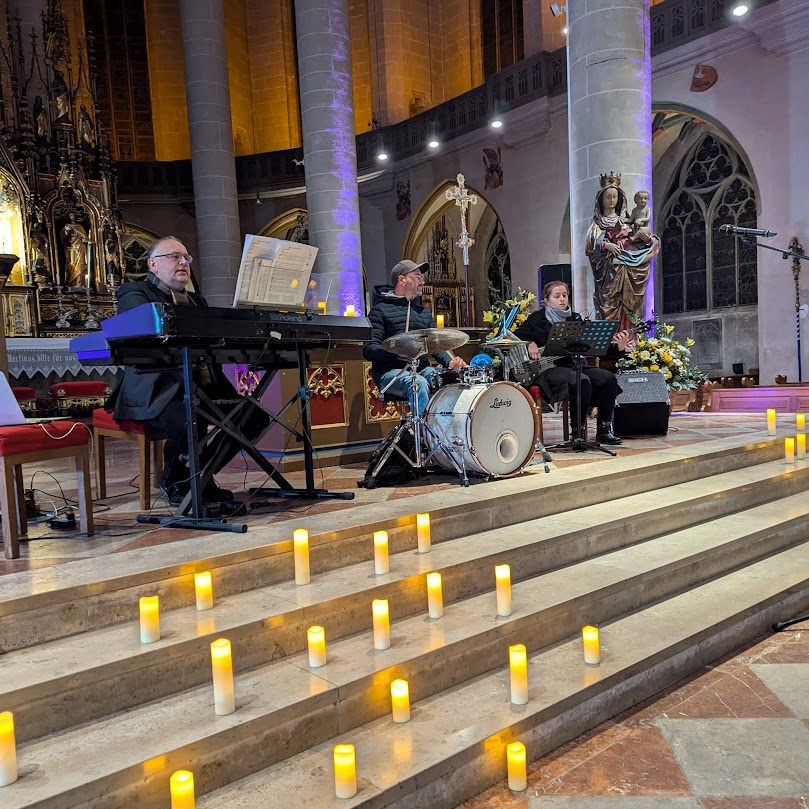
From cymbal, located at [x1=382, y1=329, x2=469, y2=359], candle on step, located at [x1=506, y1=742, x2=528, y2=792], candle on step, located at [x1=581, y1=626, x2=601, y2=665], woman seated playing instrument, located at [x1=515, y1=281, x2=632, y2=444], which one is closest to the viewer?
candle on step, located at [x1=506, y1=742, x2=528, y2=792]

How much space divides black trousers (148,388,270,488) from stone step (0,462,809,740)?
121cm

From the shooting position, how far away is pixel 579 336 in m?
5.14

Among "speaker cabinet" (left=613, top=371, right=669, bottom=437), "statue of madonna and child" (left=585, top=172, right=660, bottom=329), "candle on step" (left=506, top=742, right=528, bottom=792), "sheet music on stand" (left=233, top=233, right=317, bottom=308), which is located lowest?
"candle on step" (left=506, top=742, right=528, bottom=792)

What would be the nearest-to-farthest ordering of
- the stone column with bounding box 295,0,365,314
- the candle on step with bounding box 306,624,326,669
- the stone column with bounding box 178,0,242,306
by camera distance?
the candle on step with bounding box 306,624,326,669 → the stone column with bounding box 295,0,365,314 → the stone column with bounding box 178,0,242,306

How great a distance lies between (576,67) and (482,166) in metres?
7.17

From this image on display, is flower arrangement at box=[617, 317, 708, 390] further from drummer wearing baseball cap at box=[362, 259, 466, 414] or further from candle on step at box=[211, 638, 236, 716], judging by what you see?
candle on step at box=[211, 638, 236, 716]

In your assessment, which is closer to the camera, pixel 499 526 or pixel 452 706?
pixel 452 706

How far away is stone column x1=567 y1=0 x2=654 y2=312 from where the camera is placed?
7996 millimetres

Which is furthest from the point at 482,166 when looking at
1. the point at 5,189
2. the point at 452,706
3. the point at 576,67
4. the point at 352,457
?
the point at 452,706

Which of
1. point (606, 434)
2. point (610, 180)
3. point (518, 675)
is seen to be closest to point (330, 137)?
point (610, 180)

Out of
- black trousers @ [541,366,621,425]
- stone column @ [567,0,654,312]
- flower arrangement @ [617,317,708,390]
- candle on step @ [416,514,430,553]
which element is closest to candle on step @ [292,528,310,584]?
candle on step @ [416,514,430,553]

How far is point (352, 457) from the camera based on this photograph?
5828 millimetres

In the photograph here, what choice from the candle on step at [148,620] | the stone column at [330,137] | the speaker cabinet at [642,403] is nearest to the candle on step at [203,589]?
the candle on step at [148,620]

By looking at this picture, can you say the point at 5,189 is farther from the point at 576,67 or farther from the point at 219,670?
the point at 219,670
